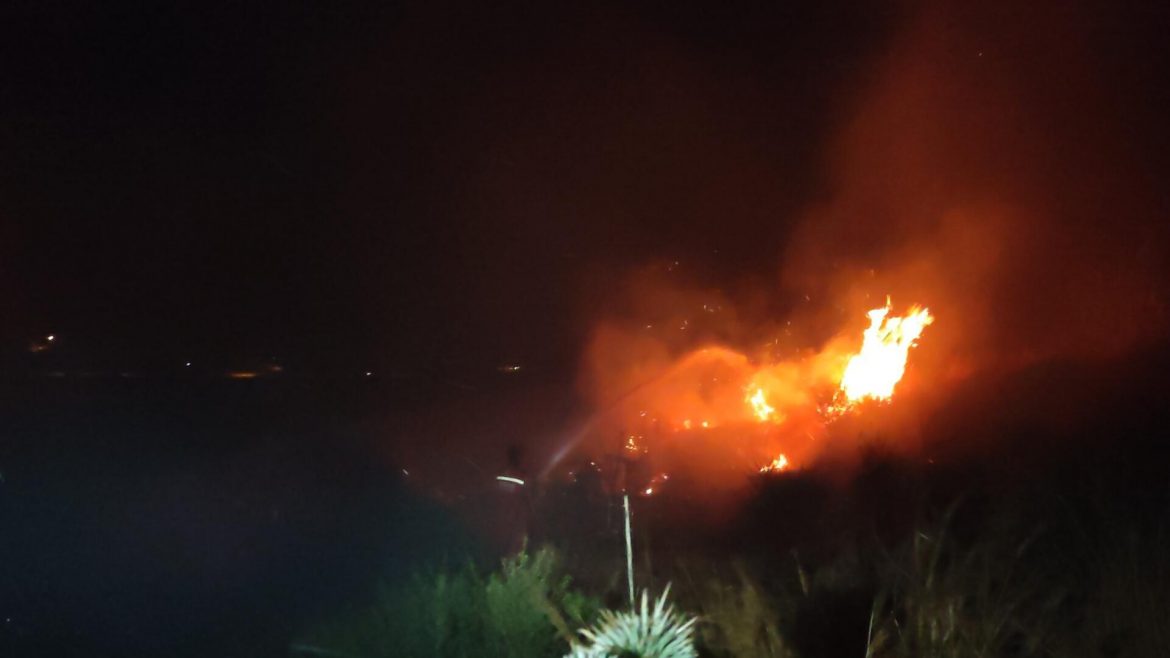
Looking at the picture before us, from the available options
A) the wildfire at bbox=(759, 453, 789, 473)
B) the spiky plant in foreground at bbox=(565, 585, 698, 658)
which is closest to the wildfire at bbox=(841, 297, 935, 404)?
the wildfire at bbox=(759, 453, 789, 473)

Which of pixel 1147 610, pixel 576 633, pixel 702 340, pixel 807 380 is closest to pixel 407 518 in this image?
pixel 807 380

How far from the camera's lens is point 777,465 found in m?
15.8

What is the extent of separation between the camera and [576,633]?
827cm

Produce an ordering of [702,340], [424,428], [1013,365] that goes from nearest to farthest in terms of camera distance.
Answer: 1. [1013,365]
2. [702,340]
3. [424,428]

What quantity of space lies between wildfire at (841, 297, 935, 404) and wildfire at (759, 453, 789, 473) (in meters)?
1.20

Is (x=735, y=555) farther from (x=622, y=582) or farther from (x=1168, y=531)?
(x=1168, y=531)

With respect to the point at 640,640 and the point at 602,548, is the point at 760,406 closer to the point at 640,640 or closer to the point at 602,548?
the point at 602,548

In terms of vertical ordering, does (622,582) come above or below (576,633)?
above

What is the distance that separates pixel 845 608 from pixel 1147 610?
1833 mm

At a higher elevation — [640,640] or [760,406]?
[760,406]

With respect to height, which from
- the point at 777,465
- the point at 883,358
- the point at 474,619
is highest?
the point at 883,358

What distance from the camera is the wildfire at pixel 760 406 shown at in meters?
18.3

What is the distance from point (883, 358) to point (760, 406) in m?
2.79

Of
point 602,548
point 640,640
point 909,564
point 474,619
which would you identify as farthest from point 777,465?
point 640,640
